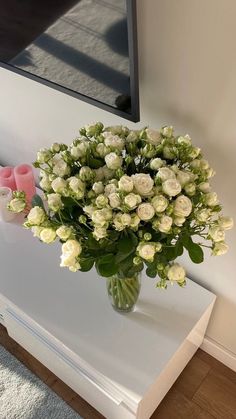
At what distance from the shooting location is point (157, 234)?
0.92 m

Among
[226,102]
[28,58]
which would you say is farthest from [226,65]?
[28,58]

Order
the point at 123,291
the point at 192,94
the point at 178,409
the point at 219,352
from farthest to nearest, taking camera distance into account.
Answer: the point at 219,352 < the point at 178,409 < the point at 123,291 < the point at 192,94

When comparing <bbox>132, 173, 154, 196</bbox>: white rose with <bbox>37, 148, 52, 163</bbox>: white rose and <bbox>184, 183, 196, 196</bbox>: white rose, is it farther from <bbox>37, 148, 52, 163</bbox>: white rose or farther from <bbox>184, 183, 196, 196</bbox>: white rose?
<bbox>37, 148, 52, 163</bbox>: white rose

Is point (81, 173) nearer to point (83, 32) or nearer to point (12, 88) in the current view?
point (83, 32)

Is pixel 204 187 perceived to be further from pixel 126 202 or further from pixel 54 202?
pixel 54 202

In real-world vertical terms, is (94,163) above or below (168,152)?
below

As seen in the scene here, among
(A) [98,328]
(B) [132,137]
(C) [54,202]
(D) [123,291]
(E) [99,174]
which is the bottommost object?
(A) [98,328]

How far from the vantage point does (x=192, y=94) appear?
3.35 ft

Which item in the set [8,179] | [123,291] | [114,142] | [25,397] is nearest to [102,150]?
[114,142]

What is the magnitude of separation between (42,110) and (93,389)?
2.96ft

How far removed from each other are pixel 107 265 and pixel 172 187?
0.25 metres

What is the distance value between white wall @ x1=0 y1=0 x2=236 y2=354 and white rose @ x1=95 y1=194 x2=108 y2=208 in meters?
0.38

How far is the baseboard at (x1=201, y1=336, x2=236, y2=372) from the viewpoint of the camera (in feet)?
4.94

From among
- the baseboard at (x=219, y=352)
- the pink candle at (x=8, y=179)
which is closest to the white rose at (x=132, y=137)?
the pink candle at (x=8, y=179)
